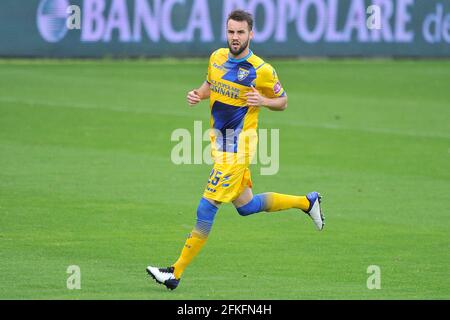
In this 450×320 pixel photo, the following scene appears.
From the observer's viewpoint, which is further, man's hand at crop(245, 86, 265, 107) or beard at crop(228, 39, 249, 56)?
beard at crop(228, 39, 249, 56)

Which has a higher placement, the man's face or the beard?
the man's face

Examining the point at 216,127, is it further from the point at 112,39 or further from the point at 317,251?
the point at 112,39

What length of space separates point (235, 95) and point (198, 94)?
1.21ft

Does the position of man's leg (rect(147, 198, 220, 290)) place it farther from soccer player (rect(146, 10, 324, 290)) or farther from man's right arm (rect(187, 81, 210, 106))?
man's right arm (rect(187, 81, 210, 106))

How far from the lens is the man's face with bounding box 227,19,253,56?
9.35 meters

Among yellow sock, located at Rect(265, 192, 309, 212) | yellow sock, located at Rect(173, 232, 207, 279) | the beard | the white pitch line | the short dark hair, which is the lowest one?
the white pitch line

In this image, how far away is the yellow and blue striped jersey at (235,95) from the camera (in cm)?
964

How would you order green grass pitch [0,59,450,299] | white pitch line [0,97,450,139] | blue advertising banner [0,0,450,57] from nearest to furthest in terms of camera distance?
green grass pitch [0,59,450,299]
white pitch line [0,97,450,139]
blue advertising banner [0,0,450,57]

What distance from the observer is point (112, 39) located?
92.4ft

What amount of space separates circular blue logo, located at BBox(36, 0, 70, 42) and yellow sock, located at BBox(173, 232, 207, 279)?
59.5 feet

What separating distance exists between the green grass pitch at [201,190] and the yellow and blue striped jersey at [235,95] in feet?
3.96

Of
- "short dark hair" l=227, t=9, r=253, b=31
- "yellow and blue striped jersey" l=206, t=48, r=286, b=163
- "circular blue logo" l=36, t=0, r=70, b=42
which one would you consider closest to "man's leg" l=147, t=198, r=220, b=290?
"yellow and blue striped jersey" l=206, t=48, r=286, b=163

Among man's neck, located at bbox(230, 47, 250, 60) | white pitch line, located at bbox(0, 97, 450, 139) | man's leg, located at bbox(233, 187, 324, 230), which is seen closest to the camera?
man's neck, located at bbox(230, 47, 250, 60)

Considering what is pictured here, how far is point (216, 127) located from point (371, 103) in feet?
45.4
